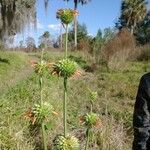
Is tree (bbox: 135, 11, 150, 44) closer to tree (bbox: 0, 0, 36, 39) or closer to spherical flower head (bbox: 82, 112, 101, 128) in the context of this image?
tree (bbox: 0, 0, 36, 39)

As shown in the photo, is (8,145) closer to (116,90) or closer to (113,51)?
(116,90)

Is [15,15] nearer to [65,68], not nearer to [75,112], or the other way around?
[75,112]

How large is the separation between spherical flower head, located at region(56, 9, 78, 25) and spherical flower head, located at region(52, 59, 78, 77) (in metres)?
0.35

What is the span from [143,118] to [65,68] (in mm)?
1134

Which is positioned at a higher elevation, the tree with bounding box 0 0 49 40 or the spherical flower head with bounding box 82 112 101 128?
the tree with bounding box 0 0 49 40

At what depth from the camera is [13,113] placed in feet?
30.7

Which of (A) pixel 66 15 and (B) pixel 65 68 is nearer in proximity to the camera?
(A) pixel 66 15

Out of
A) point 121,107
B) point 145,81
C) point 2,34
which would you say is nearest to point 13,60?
point 2,34

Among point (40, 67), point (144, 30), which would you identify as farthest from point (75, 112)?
point (144, 30)

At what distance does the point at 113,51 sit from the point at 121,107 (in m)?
14.8

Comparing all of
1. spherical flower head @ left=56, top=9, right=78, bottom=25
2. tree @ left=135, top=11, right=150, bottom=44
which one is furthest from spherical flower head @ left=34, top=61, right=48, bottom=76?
tree @ left=135, top=11, right=150, bottom=44

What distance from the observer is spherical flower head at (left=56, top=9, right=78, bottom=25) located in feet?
10.7

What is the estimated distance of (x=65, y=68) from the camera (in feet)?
11.5

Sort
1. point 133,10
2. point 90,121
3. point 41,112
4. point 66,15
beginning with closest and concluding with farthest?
point 66,15
point 41,112
point 90,121
point 133,10
